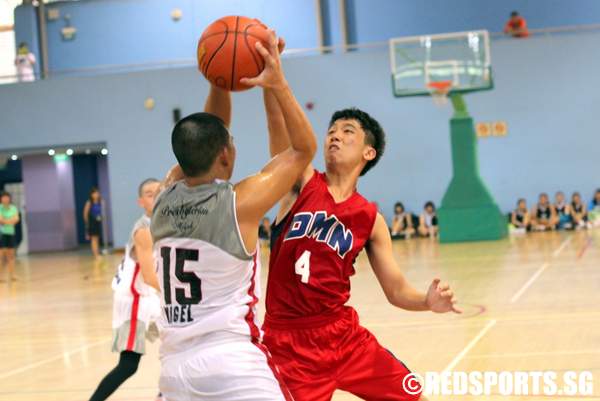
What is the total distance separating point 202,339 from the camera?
10.5 ft

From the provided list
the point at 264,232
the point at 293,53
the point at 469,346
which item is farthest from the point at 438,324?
the point at 293,53

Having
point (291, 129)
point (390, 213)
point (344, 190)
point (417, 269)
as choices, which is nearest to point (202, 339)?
point (291, 129)

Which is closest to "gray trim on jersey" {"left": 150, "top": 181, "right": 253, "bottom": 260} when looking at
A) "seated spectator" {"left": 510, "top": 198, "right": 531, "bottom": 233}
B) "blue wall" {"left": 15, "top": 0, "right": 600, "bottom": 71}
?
Answer: "seated spectator" {"left": 510, "top": 198, "right": 531, "bottom": 233}

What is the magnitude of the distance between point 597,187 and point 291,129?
60.3 feet

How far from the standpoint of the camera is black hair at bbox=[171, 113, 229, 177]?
3.19m

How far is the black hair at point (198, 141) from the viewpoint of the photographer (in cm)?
319

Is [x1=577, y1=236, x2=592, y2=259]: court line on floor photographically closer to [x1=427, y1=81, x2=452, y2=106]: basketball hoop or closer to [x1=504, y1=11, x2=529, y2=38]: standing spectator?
[x1=427, y1=81, x2=452, y2=106]: basketball hoop

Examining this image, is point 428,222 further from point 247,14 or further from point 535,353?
point 535,353

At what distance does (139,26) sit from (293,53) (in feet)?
15.3

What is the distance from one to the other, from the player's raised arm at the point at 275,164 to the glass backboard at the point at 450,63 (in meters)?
15.3

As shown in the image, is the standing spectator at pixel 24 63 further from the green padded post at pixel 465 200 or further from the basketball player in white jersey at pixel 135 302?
the basketball player in white jersey at pixel 135 302

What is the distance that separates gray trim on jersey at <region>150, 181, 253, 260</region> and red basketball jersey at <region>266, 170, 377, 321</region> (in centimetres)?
72

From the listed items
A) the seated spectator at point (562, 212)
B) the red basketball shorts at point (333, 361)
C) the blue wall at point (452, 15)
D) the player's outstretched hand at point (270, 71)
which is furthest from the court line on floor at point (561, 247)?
the player's outstretched hand at point (270, 71)

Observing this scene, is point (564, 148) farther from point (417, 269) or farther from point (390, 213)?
point (417, 269)
